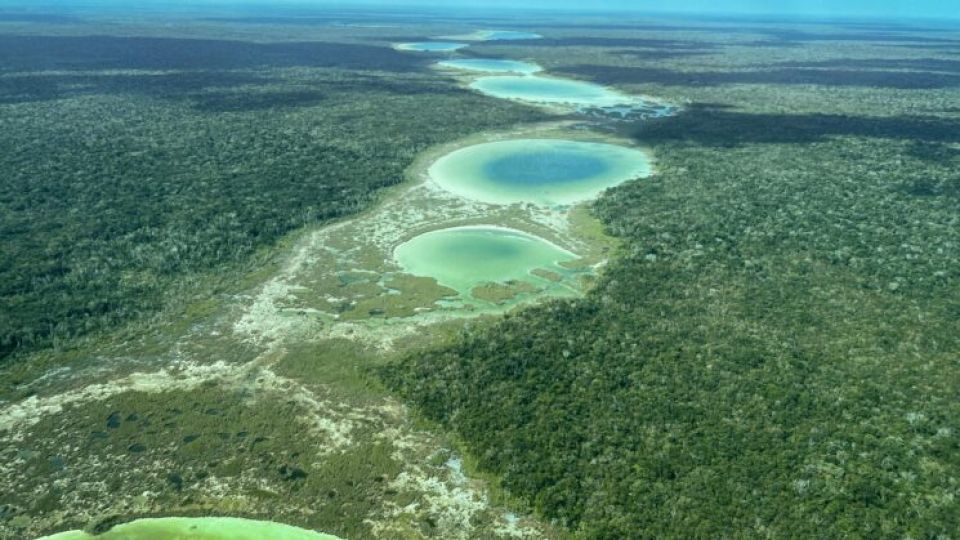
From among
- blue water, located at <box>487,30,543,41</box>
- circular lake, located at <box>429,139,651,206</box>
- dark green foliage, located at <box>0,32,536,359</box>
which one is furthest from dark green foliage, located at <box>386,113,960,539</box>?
blue water, located at <box>487,30,543,41</box>

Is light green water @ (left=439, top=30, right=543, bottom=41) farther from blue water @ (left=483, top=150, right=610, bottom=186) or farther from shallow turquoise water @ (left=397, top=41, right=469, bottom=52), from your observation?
blue water @ (left=483, top=150, right=610, bottom=186)

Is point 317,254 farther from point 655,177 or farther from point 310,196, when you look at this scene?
point 655,177

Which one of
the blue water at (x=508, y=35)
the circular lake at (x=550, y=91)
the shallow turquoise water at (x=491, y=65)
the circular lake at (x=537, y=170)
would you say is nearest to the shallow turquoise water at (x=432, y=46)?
the blue water at (x=508, y=35)

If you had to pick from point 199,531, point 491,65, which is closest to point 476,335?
point 199,531


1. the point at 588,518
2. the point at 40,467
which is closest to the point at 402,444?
the point at 588,518

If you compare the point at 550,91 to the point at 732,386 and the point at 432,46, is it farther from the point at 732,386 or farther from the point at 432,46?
the point at 732,386
